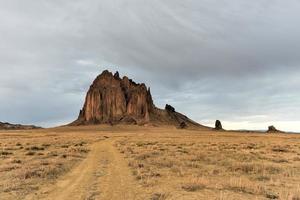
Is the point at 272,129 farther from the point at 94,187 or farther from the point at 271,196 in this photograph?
the point at 94,187

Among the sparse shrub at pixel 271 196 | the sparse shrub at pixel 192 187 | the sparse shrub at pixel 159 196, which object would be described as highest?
the sparse shrub at pixel 192 187

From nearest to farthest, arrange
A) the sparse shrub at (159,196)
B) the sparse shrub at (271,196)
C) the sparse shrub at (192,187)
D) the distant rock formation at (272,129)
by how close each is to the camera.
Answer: the sparse shrub at (159,196) → the sparse shrub at (271,196) → the sparse shrub at (192,187) → the distant rock formation at (272,129)

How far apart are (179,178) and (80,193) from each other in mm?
5940

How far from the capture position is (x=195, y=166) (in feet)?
75.8

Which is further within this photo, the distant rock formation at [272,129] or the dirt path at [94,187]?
the distant rock formation at [272,129]

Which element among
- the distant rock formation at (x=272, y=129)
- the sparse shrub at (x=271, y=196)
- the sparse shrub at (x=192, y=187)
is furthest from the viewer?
the distant rock formation at (x=272, y=129)

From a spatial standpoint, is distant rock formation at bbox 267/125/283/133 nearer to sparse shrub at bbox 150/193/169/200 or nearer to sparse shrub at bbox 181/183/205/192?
sparse shrub at bbox 181/183/205/192

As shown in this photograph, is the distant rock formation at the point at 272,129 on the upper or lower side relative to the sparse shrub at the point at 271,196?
upper

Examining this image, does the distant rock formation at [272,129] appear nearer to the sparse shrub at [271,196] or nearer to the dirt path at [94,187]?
the dirt path at [94,187]

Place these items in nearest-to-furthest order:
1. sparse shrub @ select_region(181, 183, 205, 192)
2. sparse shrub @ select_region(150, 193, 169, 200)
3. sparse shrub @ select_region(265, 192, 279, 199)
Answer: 1. sparse shrub @ select_region(150, 193, 169, 200)
2. sparse shrub @ select_region(265, 192, 279, 199)
3. sparse shrub @ select_region(181, 183, 205, 192)

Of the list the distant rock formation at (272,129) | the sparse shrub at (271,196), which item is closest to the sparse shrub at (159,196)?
the sparse shrub at (271,196)

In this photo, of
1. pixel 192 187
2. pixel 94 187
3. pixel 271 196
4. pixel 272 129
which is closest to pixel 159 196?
pixel 192 187

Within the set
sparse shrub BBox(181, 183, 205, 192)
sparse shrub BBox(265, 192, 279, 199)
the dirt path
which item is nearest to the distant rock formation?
the dirt path

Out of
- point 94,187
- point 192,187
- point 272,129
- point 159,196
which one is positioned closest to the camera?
point 159,196
